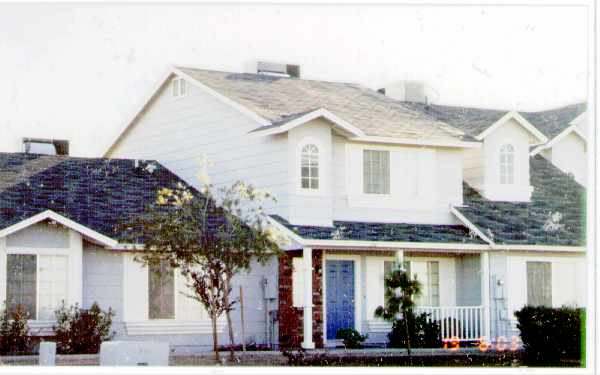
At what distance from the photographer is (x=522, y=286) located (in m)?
30.3

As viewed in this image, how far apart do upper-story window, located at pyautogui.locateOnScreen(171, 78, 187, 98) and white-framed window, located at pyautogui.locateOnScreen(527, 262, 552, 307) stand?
8116 mm

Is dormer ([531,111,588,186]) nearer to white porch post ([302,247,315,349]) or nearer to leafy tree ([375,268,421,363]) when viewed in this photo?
leafy tree ([375,268,421,363])

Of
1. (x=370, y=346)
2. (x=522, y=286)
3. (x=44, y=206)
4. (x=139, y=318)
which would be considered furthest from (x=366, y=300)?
(x=44, y=206)

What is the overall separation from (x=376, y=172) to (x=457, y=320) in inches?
138

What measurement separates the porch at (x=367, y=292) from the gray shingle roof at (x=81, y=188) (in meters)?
3.28

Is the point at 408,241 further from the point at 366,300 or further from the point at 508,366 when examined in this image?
the point at 508,366

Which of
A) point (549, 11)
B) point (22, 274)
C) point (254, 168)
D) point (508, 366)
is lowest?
point (508, 366)

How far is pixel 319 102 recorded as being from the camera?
29672 mm

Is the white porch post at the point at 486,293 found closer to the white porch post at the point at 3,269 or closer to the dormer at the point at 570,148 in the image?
the dormer at the point at 570,148

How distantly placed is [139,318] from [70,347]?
1.67 meters

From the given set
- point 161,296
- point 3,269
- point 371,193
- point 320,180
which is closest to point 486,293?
point 371,193

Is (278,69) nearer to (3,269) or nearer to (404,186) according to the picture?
(404,186)

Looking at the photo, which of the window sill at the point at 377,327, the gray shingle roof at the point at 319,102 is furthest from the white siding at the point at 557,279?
the gray shingle roof at the point at 319,102

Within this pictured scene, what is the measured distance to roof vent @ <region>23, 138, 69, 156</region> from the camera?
2839 centimetres
